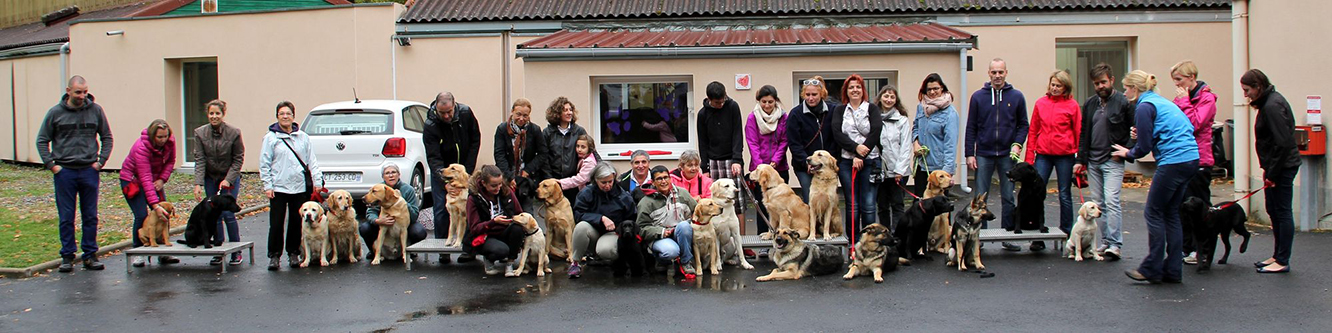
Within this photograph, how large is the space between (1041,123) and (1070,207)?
0.75 m

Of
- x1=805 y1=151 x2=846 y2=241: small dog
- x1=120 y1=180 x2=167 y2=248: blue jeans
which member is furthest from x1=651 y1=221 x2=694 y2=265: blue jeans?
x1=120 y1=180 x2=167 y2=248: blue jeans

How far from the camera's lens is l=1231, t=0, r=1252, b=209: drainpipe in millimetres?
10578

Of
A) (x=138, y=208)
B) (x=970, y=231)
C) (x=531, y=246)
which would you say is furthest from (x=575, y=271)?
(x=138, y=208)

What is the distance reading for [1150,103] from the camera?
715 centimetres

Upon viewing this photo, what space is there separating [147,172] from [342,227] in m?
1.67

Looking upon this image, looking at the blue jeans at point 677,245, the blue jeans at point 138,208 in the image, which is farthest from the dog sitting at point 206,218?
the blue jeans at point 677,245

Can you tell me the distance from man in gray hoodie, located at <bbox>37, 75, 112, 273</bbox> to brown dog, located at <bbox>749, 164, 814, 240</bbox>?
536 centimetres

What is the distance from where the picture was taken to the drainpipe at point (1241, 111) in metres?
10.6

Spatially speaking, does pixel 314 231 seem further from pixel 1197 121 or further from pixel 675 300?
pixel 1197 121

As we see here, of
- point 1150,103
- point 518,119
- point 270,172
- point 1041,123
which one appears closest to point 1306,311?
point 1150,103

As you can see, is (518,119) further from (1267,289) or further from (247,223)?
(1267,289)

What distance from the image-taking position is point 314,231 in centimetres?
874

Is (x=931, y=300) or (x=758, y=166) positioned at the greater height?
(x=758, y=166)

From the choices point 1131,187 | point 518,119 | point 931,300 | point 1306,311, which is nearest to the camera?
point 1306,311
